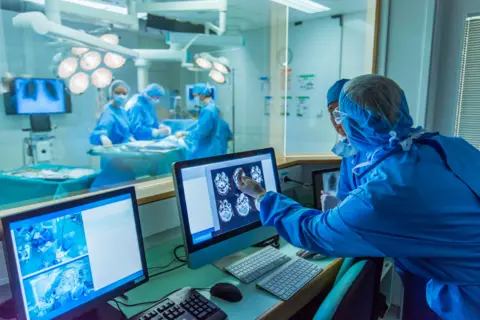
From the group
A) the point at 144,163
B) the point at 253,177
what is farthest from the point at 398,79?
the point at 144,163

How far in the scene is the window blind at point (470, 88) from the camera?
192cm

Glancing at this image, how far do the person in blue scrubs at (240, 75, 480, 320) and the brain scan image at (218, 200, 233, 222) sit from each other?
259 mm

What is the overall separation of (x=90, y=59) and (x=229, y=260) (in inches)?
98.7

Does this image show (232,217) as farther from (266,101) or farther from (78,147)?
(78,147)

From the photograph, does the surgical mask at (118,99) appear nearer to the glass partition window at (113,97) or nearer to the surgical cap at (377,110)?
the glass partition window at (113,97)

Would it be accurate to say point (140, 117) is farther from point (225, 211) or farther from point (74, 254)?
point (74, 254)

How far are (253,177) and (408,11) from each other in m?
1.39

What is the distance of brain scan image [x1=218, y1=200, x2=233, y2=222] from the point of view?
1.20 meters

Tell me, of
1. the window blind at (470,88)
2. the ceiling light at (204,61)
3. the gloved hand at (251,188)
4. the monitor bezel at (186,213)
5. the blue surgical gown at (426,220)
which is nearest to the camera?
the blue surgical gown at (426,220)

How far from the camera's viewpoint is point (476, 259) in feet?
2.85

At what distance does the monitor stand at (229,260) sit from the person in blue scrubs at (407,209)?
306 mm

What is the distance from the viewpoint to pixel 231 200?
124 cm

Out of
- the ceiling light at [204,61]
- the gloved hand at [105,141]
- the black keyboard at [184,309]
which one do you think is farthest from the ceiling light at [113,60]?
the black keyboard at [184,309]

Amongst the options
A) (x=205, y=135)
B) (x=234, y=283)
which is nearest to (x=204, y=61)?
(x=205, y=135)
